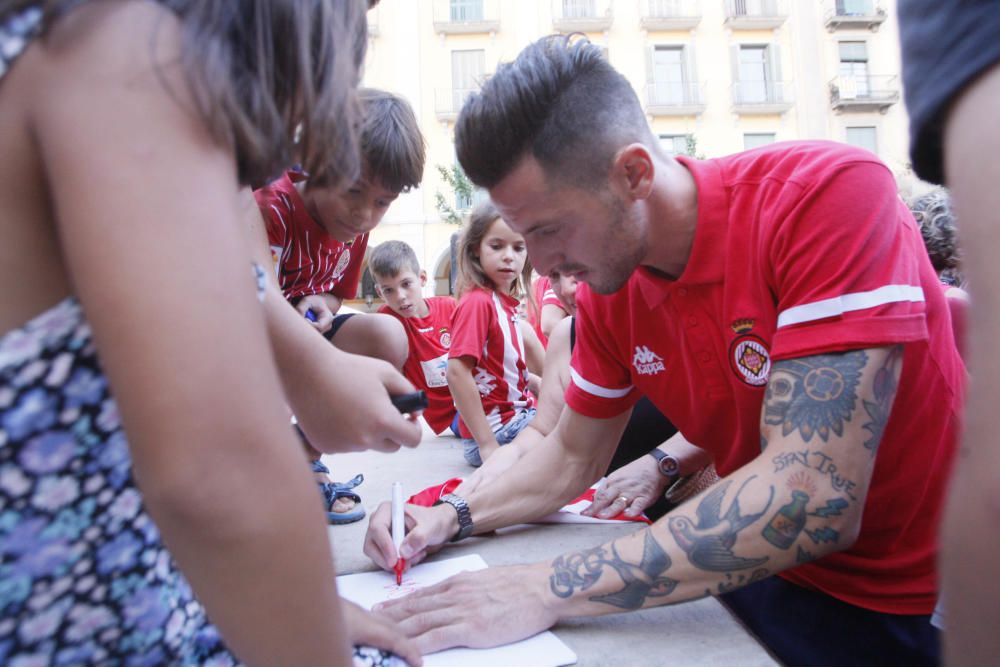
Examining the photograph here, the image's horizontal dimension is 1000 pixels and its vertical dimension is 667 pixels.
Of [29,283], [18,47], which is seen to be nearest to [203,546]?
[29,283]

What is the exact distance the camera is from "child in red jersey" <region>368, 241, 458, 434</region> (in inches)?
154

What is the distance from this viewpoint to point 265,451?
43 centimetres

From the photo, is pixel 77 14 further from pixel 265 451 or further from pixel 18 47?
pixel 265 451

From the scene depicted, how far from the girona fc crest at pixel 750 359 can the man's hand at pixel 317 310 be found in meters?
1.20

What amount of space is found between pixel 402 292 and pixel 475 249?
2.26ft

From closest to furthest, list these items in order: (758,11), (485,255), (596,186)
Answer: (596,186), (485,255), (758,11)

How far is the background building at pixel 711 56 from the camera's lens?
637 inches

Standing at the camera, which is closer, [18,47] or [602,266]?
[18,47]

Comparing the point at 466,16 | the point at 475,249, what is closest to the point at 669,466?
the point at 475,249

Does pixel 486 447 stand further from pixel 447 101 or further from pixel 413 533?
pixel 447 101

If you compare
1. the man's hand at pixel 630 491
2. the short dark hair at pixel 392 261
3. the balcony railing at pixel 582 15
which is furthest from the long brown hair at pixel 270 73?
the balcony railing at pixel 582 15

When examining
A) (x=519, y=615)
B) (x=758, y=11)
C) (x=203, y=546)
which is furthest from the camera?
(x=758, y=11)

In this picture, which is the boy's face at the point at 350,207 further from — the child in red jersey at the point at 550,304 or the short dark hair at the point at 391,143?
the child in red jersey at the point at 550,304

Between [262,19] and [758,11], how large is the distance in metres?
19.8
